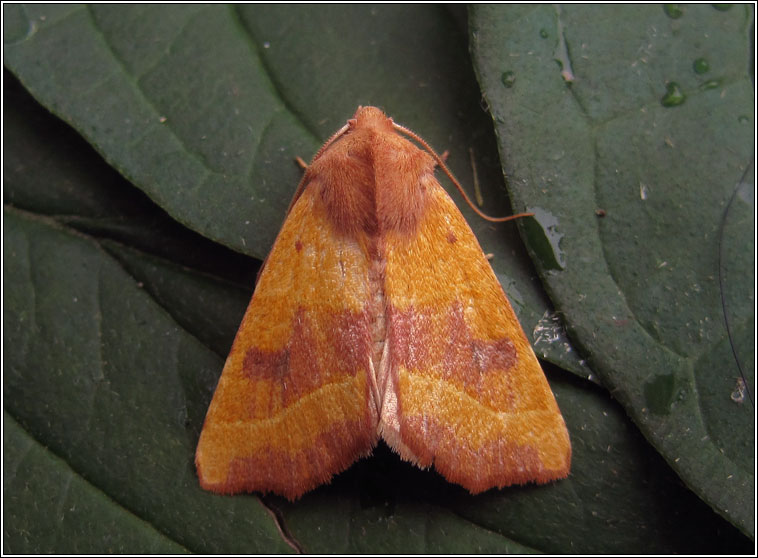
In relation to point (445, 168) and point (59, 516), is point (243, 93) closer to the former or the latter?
point (445, 168)

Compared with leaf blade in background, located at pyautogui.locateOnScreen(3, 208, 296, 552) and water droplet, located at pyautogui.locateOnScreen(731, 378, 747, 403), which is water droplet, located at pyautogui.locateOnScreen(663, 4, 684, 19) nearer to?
water droplet, located at pyautogui.locateOnScreen(731, 378, 747, 403)

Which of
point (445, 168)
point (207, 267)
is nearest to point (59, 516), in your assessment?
point (207, 267)

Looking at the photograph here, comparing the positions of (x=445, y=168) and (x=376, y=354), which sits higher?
(x=445, y=168)

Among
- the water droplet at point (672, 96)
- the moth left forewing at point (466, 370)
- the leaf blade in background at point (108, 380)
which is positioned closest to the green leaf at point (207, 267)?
the leaf blade in background at point (108, 380)

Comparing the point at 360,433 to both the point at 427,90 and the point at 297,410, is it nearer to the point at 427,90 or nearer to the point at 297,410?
the point at 297,410

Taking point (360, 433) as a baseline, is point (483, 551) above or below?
below

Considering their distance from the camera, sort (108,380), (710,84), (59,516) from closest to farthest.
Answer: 1. (710,84)
2. (59,516)
3. (108,380)

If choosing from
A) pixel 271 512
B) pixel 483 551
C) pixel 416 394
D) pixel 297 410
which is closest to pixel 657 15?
pixel 416 394
